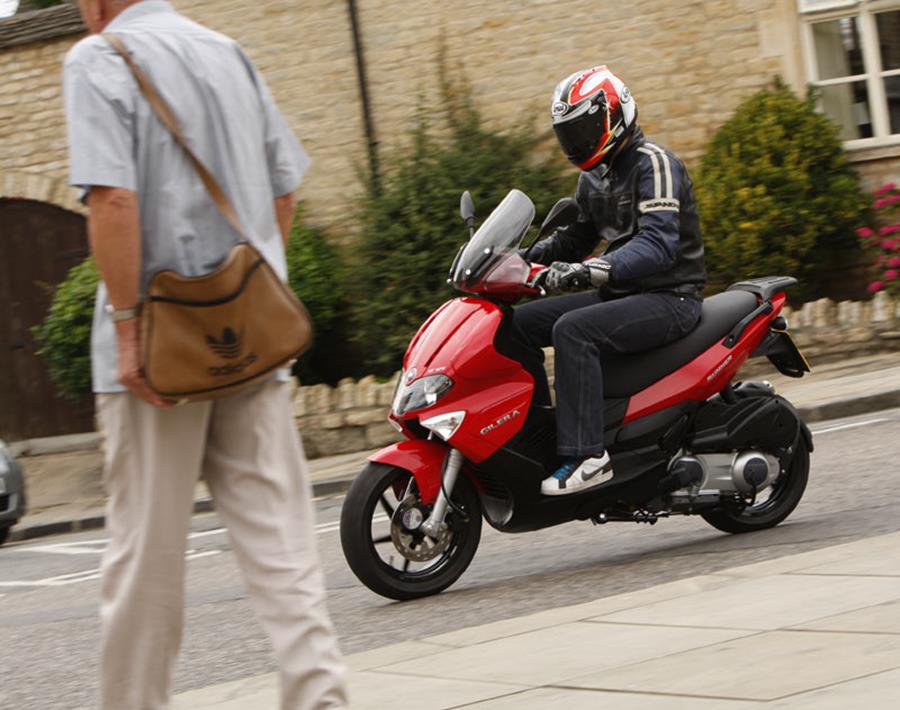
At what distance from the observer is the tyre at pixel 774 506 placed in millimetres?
6812

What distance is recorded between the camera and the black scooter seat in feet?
20.9

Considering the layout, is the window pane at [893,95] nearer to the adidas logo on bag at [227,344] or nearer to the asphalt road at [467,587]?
the asphalt road at [467,587]

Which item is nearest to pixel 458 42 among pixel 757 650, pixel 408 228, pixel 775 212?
pixel 408 228

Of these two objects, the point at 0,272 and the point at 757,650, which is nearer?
the point at 757,650

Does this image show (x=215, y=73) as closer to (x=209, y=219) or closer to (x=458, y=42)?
(x=209, y=219)

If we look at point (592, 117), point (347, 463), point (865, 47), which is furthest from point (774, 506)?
point (865, 47)

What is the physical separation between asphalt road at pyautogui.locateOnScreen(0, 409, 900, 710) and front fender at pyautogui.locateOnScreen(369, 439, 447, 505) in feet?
1.47

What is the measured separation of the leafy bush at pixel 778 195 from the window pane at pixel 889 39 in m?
0.95

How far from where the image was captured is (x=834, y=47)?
1574cm

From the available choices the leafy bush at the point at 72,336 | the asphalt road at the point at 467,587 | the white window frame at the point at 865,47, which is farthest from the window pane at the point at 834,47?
the asphalt road at the point at 467,587

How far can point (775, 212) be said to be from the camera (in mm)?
14469

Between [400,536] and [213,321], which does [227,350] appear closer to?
[213,321]

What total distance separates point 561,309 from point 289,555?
3.19 meters

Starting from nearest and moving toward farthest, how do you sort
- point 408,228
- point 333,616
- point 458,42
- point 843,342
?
point 333,616 → point 843,342 → point 408,228 → point 458,42
